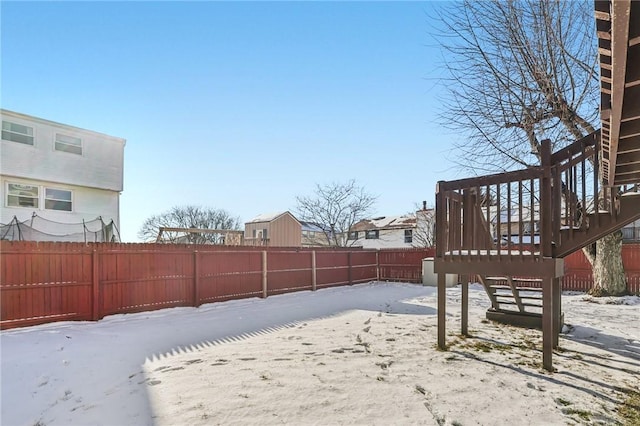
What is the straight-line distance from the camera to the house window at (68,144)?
13.0 meters

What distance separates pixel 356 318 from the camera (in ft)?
23.9

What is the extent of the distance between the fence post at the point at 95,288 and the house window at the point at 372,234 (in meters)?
26.4

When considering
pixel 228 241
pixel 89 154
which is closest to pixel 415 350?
pixel 228 241

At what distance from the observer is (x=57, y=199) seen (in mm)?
13148

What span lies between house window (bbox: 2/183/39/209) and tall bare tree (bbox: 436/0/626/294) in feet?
45.1

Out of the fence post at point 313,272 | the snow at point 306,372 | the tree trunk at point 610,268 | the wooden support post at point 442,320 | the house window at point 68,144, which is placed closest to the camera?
the snow at point 306,372

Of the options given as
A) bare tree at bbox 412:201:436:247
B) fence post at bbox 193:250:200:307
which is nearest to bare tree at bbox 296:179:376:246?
bare tree at bbox 412:201:436:247

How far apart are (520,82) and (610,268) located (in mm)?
5638

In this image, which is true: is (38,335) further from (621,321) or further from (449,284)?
(449,284)

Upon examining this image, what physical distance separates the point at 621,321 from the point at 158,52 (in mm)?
11067

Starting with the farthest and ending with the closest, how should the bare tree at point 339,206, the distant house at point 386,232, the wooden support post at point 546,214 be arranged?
the distant house at point 386,232
the bare tree at point 339,206
the wooden support post at point 546,214

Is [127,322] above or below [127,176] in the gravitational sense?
below

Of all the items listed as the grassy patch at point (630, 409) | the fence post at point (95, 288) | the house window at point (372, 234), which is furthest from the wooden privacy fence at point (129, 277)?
the house window at point (372, 234)

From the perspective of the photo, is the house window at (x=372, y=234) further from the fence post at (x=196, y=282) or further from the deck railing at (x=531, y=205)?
the deck railing at (x=531, y=205)
